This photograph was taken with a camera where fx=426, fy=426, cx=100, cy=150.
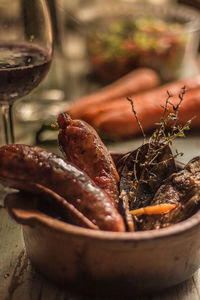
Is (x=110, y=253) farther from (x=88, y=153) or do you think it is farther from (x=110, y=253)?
(x=88, y=153)

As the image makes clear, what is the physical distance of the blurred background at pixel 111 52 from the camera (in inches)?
84.7

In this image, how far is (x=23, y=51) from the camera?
1.34 metres

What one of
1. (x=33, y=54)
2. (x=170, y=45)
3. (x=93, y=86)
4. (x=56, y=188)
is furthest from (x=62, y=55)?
(x=56, y=188)

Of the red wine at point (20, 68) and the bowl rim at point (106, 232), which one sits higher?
the red wine at point (20, 68)

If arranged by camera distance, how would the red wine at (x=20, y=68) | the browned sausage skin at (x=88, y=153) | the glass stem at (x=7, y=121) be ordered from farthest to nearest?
the glass stem at (x=7, y=121), the red wine at (x=20, y=68), the browned sausage skin at (x=88, y=153)

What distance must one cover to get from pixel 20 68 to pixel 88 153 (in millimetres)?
402

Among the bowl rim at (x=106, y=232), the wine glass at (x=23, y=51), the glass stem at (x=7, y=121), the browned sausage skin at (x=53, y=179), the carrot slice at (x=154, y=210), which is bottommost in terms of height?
the glass stem at (x=7, y=121)

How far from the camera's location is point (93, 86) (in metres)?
2.32

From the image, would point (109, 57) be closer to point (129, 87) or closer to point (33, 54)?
point (129, 87)

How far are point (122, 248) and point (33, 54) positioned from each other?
77cm

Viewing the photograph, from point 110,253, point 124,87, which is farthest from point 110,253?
point 124,87

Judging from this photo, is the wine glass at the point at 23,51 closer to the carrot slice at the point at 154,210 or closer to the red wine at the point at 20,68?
the red wine at the point at 20,68

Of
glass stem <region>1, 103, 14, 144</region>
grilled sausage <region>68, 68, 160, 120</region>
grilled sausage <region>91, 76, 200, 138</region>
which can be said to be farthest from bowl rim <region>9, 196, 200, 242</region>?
grilled sausage <region>68, 68, 160, 120</region>

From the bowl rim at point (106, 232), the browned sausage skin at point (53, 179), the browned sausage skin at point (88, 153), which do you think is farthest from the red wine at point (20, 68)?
the bowl rim at point (106, 232)
